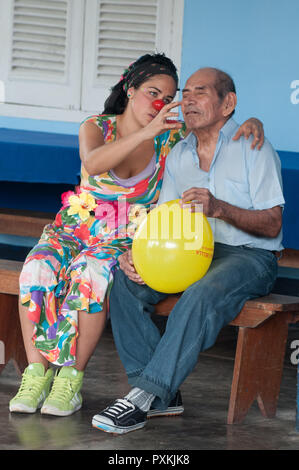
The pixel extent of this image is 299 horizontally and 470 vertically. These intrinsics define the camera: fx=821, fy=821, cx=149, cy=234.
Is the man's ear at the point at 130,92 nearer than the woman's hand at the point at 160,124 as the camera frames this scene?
No

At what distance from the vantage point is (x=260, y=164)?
291 cm

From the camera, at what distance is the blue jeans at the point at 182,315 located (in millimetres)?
2643

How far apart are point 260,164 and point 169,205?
0.40 meters

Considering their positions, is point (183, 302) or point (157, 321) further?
point (157, 321)

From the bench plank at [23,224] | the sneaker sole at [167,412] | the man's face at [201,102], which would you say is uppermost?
the man's face at [201,102]

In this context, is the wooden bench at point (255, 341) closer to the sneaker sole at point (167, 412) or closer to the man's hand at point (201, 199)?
the sneaker sole at point (167, 412)

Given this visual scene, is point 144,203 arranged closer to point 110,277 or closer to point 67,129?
point 110,277

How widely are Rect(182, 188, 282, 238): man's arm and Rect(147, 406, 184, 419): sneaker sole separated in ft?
2.22

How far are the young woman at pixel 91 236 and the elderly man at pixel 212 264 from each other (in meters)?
0.10

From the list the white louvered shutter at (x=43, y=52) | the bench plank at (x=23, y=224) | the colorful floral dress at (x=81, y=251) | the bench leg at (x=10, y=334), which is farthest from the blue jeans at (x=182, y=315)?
the white louvered shutter at (x=43, y=52)

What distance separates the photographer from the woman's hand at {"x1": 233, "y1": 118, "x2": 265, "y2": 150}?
9.64 ft

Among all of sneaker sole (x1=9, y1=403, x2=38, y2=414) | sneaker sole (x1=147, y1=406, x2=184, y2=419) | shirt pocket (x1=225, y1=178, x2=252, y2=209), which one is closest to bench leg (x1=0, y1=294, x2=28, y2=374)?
sneaker sole (x1=9, y1=403, x2=38, y2=414)

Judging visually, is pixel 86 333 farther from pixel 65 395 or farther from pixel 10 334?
pixel 10 334
